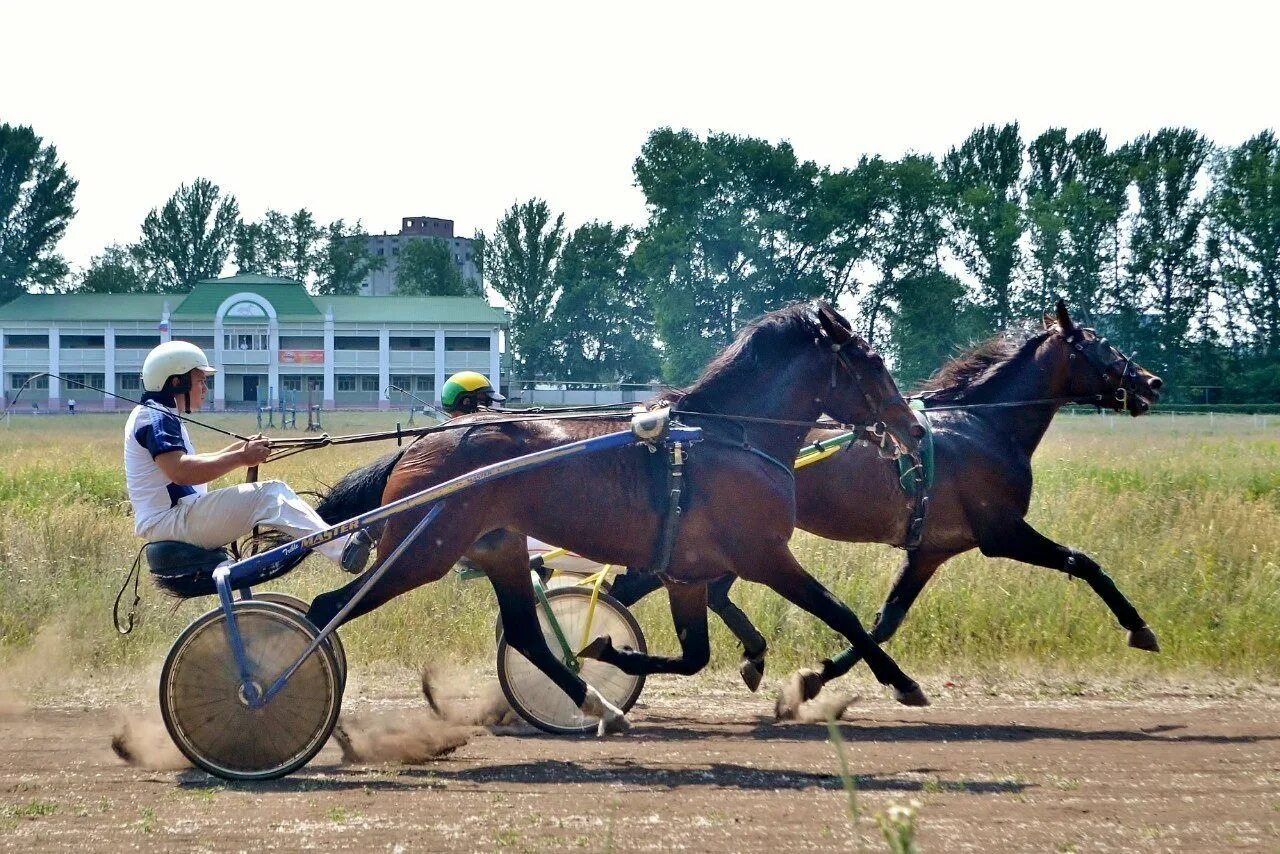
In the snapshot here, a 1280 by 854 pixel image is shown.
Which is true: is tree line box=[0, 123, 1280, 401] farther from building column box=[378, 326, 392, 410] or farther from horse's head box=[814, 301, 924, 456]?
horse's head box=[814, 301, 924, 456]

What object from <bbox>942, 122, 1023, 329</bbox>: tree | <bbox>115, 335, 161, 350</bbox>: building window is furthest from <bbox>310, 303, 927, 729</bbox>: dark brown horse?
A: <bbox>115, 335, 161, 350</bbox>: building window

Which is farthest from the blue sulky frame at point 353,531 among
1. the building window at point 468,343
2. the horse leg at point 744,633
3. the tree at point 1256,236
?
the building window at point 468,343

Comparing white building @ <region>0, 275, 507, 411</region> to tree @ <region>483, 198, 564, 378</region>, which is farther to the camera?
tree @ <region>483, 198, 564, 378</region>

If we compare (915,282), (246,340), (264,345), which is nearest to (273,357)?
(264,345)

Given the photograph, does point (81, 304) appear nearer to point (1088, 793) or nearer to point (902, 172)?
point (902, 172)

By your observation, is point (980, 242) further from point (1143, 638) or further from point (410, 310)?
point (1143, 638)

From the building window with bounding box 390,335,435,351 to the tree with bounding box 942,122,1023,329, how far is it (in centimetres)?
2203

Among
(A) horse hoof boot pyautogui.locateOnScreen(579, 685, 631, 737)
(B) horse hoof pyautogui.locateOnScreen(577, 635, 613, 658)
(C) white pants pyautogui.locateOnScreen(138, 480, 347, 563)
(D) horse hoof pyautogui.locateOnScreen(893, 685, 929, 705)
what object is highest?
(C) white pants pyautogui.locateOnScreen(138, 480, 347, 563)

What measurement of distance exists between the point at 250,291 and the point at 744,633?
→ 54120 mm

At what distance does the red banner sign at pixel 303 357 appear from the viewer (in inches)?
2199

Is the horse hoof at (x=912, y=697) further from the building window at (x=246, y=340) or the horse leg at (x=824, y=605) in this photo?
the building window at (x=246, y=340)

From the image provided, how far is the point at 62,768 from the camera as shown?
5652mm

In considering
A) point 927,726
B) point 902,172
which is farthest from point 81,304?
point 927,726

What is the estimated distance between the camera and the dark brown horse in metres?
6.02
